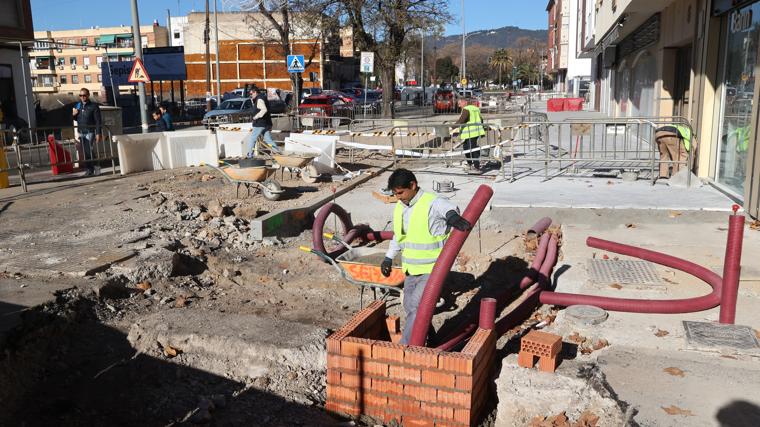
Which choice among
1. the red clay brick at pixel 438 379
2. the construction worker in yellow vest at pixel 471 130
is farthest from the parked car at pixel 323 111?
the red clay brick at pixel 438 379

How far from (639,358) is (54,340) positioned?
16.0 feet

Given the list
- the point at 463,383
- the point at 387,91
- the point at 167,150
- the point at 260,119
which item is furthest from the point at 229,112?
the point at 463,383

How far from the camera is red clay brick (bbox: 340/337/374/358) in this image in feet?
15.0

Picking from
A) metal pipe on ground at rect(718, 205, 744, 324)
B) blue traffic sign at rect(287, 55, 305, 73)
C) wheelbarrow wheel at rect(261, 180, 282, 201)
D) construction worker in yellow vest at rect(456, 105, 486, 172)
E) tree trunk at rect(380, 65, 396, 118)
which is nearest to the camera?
metal pipe on ground at rect(718, 205, 744, 324)

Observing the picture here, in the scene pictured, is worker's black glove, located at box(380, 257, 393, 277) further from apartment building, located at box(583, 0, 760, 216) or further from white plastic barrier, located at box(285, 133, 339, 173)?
white plastic barrier, located at box(285, 133, 339, 173)

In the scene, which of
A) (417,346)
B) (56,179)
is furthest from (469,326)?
(56,179)

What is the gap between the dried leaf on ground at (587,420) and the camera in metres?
4.02

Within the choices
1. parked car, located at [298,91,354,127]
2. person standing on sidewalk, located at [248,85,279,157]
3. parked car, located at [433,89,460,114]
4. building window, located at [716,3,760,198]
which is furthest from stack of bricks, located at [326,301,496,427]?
parked car, located at [433,89,460,114]

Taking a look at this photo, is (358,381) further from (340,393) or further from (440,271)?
(440,271)

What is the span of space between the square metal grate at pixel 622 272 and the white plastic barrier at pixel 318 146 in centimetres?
782

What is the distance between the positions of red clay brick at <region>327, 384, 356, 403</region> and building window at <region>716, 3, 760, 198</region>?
715 cm

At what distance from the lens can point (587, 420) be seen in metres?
4.04

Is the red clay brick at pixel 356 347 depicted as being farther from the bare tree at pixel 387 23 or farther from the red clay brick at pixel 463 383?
the bare tree at pixel 387 23

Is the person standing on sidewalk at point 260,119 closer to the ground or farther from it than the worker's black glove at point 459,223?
farther from it
